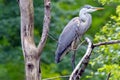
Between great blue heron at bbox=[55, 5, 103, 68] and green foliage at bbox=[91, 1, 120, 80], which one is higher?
great blue heron at bbox=[55, 5, 103, 68]

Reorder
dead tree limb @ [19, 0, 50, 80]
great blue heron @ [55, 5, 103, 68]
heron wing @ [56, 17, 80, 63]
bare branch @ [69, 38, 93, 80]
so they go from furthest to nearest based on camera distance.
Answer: great blue heron @ [55, 5, 103, 68] < heron wing @ [56, 17, 80, 63] < dead tree limb @ [19, 0, 50, 80] < bare branch @ [69, 38, 93, 80]

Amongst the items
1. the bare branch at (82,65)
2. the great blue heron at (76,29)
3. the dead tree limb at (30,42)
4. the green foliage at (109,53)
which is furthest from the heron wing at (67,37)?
the bare branch at (82,65)

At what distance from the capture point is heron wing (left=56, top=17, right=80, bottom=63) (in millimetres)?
10164

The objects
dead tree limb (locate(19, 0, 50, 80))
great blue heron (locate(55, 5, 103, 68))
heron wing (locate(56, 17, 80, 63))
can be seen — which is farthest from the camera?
great blue heron (locate(55, 5, 103, 68))

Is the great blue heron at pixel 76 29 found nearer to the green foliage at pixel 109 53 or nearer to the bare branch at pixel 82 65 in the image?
the green foliage at pixel 109 53

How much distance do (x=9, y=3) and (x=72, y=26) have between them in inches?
309

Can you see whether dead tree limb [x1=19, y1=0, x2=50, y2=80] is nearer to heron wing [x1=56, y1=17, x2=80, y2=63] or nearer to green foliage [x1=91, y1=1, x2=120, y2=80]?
heron wing [x1=56, y1=17, x2=80, y2=63]

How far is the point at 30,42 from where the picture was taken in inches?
353

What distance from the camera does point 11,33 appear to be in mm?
18000

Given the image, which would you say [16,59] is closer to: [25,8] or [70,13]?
[70,13]

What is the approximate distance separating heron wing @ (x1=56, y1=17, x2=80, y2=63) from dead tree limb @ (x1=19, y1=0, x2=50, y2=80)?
1.06 m

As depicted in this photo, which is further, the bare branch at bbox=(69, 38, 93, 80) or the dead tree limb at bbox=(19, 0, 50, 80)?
the dead tree limb at bbox=(19, 0, 50, 80)

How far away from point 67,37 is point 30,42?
1.65 m

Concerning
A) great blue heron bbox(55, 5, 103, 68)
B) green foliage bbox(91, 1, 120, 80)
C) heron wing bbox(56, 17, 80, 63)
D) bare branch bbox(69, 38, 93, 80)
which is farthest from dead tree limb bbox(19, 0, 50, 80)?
green foliage bbox(91, 1, 120, 80)
